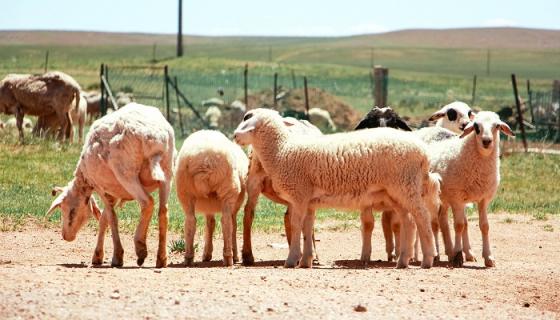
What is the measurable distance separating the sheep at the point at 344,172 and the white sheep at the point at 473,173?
0.82 m

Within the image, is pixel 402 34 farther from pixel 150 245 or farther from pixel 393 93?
pixel 150 245

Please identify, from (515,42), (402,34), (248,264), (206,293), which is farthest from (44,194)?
(402,34)

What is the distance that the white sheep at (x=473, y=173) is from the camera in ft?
44.1

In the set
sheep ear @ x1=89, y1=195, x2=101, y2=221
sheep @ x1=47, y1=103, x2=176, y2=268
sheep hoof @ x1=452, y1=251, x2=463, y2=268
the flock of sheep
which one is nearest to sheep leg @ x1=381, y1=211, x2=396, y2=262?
the flock of sheep

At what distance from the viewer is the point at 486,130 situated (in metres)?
13.4

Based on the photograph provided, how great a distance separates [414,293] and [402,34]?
153m

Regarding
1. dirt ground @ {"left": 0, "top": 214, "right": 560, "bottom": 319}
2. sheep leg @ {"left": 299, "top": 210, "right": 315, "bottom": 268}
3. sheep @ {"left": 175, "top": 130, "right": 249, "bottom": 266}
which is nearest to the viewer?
dirt ground @ {"left": 0, "top": 214, "right": 560, "bottom": 319}

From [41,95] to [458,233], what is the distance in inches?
598

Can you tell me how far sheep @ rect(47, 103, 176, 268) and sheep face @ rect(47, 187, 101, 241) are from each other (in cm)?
45

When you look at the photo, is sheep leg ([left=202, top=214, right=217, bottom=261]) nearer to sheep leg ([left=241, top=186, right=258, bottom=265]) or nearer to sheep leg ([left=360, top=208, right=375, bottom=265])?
sheep leg ([left=241, top=186, right=258, bottom=265])

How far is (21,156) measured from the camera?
898 inches

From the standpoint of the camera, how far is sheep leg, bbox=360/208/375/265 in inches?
525

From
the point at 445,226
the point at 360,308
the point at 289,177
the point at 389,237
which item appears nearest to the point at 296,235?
the point at 289,177

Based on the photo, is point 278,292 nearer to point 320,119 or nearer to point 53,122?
point 53,122
